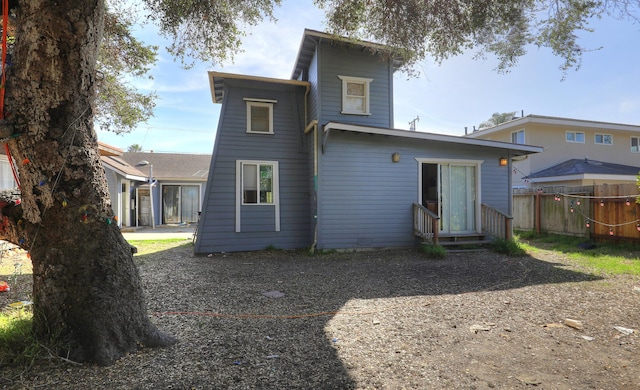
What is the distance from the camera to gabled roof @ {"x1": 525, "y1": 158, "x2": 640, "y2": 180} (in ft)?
43.5

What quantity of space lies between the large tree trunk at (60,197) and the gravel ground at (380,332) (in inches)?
11.9

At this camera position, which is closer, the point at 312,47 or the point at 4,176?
the point at 4,176

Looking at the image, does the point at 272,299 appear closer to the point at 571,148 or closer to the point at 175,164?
the point at 175,164

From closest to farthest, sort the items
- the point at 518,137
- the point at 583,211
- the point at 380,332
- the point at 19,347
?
the point at 19,347 < the point at 380,332 < the point at 583,211 < the point at 518,137

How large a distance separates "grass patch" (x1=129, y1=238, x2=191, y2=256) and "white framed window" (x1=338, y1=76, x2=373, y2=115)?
6.62 metres

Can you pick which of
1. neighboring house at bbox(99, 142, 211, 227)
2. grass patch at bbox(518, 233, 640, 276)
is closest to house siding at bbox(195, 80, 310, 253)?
grass patch at bbox(518, 233, 640, 276)

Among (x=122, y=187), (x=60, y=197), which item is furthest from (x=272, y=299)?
(x=122, y=187)

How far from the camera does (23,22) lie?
2.38m

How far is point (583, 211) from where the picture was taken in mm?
9258

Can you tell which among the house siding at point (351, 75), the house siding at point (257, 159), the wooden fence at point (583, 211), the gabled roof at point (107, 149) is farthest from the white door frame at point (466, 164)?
the gabled roof at point (107, 149)

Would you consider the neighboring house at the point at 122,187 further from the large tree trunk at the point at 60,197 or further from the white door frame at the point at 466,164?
the large tree trunk at the point at 60,197

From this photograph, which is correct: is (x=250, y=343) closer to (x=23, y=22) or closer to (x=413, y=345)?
(x=413, y=345)

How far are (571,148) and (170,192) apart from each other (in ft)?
66.4

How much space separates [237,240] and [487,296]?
6004mm
